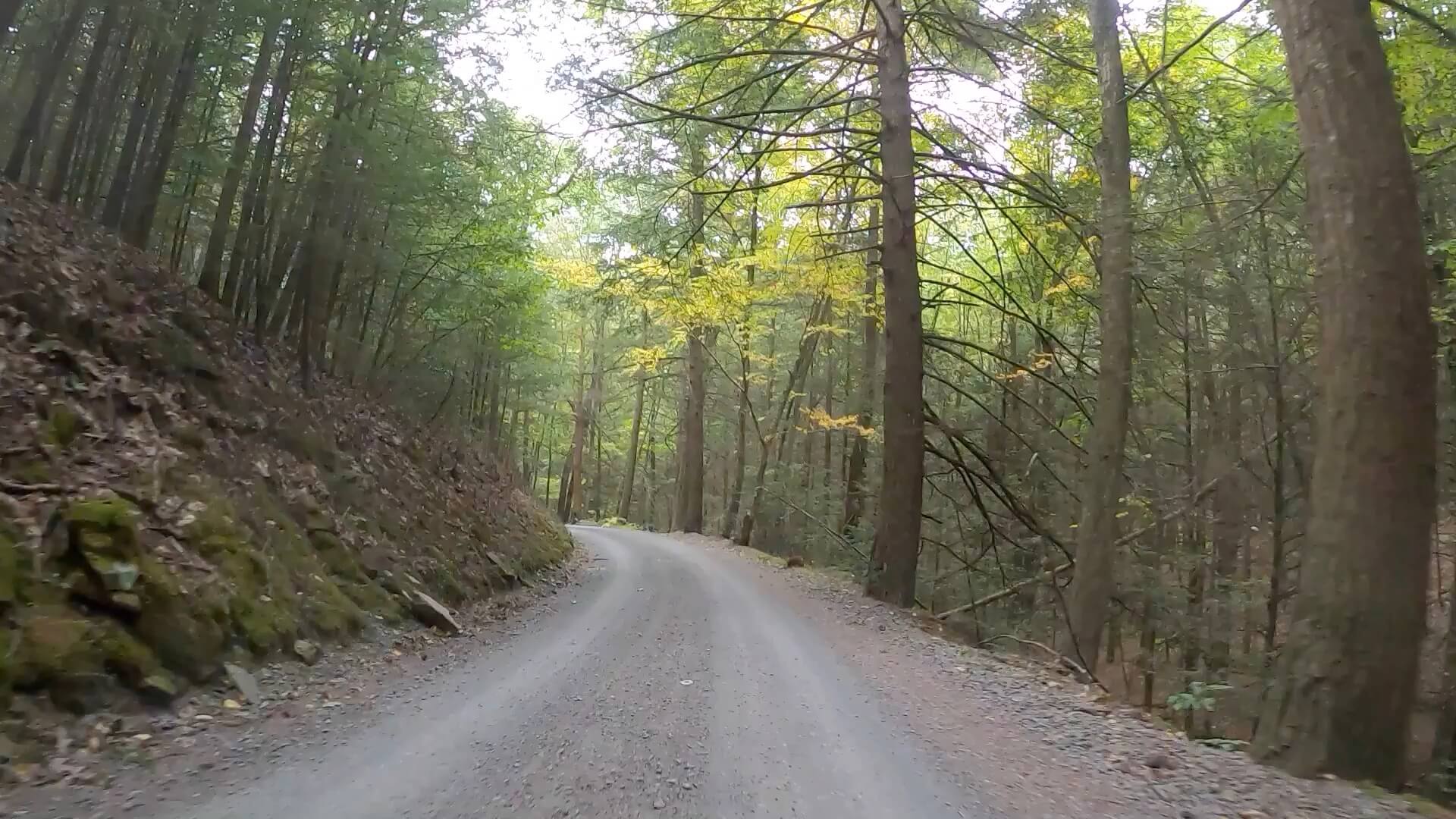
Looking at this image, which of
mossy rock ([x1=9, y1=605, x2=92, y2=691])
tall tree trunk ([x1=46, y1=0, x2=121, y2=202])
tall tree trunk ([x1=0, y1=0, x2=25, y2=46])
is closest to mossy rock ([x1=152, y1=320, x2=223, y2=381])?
tall tree trunk ([x1=46, y1=0, x2=121, y2=202])

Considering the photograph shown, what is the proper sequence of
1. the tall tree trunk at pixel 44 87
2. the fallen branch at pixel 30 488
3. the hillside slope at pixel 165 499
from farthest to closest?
the tall tree trunk at pixel 44 87
the fallen branch at pixel 30 488
the hillside slope at pixel 165 499

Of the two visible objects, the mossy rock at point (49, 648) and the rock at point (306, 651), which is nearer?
the mossy rock at point (49, 648)

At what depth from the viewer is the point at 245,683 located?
6.01 m

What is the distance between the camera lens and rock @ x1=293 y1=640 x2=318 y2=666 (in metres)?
6.97

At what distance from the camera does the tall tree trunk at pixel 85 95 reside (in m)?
9.86

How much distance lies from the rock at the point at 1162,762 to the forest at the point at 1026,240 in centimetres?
54

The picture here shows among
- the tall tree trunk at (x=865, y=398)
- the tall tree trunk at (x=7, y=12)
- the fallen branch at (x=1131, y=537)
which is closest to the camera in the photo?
the tall tree trunk at (x=7, y=12)

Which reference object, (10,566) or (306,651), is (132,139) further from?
(10,566)

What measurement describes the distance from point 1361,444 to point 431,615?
26.7ft

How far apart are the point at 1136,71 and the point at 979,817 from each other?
10.8m

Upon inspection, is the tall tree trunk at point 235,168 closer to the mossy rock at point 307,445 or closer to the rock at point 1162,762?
the mossy rock at point 307,445

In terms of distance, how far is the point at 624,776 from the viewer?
4.81m

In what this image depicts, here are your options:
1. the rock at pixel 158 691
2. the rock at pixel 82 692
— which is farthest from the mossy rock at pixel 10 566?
the rock at pixel 158 691

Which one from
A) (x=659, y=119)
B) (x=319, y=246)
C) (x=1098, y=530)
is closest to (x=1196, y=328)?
(x=1098, y=530)
